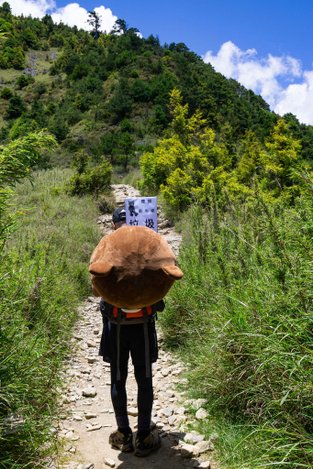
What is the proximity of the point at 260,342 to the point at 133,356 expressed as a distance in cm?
82

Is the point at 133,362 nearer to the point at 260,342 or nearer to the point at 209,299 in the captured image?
the point at 260,342

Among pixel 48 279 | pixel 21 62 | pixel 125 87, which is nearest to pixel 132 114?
pixel 125 87

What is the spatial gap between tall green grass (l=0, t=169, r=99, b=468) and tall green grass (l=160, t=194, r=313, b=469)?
1.14 metres

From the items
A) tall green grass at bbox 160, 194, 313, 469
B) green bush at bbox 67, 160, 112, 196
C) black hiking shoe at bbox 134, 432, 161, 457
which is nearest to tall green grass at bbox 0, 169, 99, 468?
black hiking shoe at bbox 134, 432, 161, 457

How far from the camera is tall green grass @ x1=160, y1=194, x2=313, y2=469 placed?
2038 mm

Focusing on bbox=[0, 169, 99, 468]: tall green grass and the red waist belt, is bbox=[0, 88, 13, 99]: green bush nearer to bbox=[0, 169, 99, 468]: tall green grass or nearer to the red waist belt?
bbox=[0, 169, 99, 468]: tall green grass

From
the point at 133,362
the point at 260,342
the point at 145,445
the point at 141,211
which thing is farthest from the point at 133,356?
the point at 141,211

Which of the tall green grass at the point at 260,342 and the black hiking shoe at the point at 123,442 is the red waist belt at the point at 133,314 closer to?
the tall green grass at the point at 260,342

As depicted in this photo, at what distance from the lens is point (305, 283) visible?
7.83ft

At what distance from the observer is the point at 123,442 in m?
2.76

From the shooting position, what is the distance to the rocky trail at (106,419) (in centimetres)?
263

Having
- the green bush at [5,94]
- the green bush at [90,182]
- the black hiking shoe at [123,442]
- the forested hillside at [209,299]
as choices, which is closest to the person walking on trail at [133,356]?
the black hiking shoe at [123,442]

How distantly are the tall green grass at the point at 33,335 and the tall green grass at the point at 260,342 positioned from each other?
1136mm

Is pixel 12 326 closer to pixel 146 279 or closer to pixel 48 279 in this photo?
pixel 146 279
